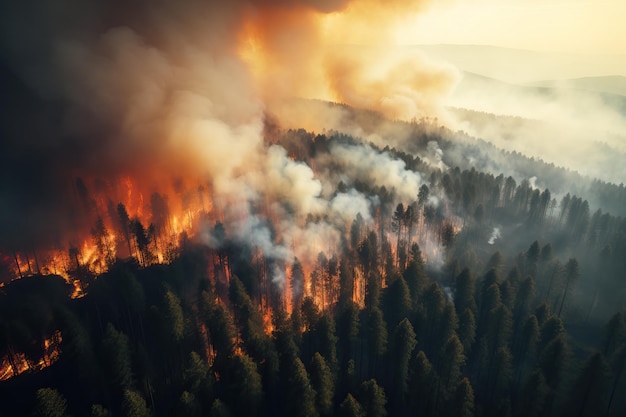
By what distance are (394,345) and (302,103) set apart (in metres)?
134

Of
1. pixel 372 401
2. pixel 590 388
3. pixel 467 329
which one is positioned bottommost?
pixel 372 401

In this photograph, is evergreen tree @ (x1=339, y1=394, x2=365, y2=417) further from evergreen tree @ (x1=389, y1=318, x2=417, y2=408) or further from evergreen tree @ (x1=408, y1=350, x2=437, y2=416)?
evergreen tree @ (x1=389, y1=318, x2=417, y2=408)

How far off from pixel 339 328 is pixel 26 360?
1558 inches

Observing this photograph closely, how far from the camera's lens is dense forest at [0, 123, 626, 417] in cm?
3722

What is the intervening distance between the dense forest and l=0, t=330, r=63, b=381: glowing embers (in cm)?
37

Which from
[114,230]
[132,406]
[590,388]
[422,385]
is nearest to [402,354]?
[422,385]

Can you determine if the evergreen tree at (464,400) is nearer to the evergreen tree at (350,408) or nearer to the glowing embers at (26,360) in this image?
the evergreen tree at (350,408)

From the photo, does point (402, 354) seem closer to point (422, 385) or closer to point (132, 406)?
point (422, 385)

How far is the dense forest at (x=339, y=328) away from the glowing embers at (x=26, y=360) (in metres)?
0.37

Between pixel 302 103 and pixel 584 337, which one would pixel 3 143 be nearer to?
pixel 302 103

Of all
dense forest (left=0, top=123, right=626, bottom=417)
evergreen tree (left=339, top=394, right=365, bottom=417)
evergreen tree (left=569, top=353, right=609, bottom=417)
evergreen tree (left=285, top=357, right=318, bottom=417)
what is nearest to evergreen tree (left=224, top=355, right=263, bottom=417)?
dense forest (left=0, top=123, right=626, bottom=417)

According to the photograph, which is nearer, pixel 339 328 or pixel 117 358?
pixel 117 358

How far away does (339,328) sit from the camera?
4684 cm

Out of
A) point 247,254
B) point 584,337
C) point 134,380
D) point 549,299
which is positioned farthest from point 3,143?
point 584,337
